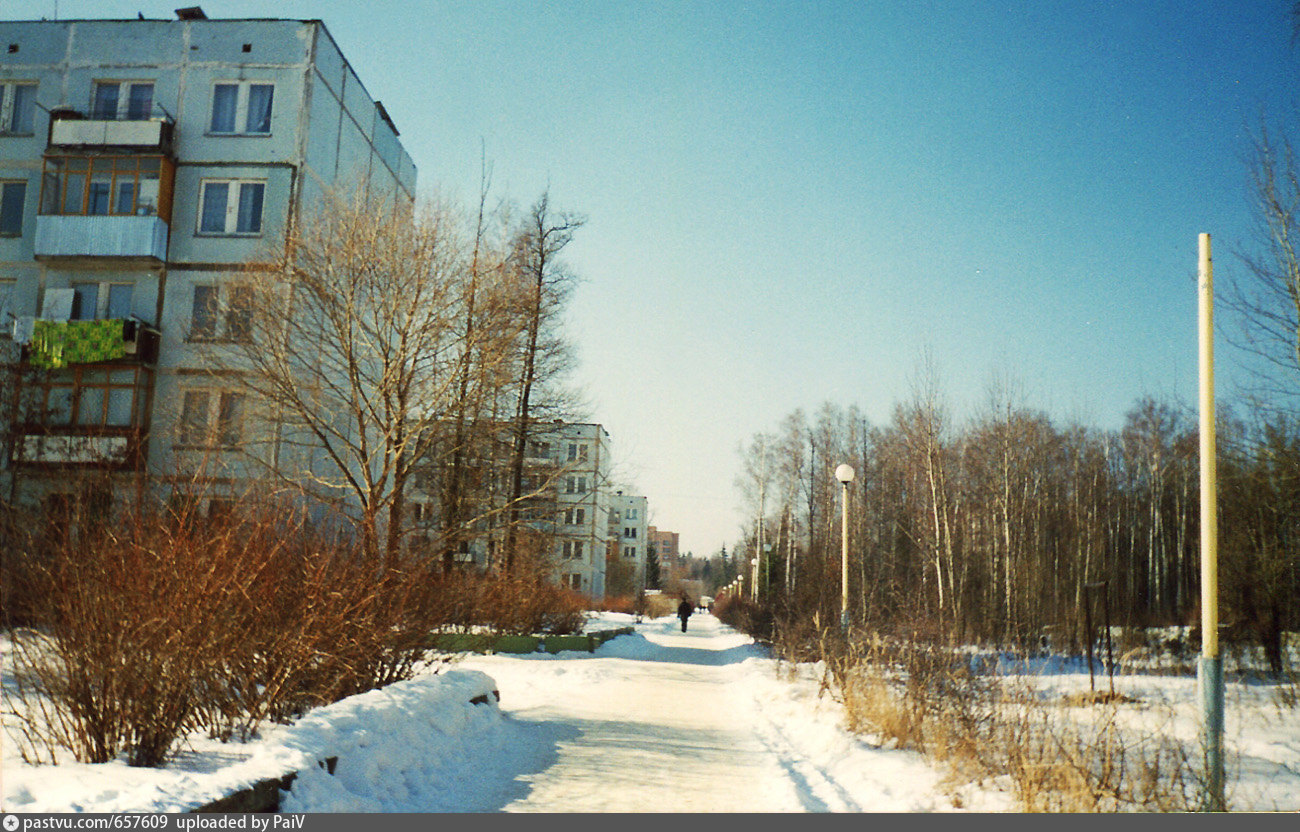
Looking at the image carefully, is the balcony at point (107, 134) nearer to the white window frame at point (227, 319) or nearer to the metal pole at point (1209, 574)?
the white window frame at point (227, 319)

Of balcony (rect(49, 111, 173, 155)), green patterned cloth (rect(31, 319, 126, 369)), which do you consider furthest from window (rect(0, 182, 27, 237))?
green patterned cloth (rect(31, 319, 126, 369))

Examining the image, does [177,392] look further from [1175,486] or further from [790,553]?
[1175,486]

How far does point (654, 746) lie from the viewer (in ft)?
29.6

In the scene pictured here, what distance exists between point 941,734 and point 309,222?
15.4 meters

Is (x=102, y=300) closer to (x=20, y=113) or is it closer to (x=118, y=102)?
(x=20, y=113)

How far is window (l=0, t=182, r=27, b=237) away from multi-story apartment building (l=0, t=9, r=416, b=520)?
0.05 m

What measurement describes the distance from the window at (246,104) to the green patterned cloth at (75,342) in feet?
22.8

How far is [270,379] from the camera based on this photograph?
16578 mm

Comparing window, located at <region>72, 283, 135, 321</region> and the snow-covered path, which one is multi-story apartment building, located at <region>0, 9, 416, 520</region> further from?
the snow-covered path

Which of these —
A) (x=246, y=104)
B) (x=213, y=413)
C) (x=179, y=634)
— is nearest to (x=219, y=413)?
(x=213, y=413)

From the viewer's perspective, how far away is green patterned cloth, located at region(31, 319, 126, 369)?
17.4 meters

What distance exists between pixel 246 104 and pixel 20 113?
5.47 meters

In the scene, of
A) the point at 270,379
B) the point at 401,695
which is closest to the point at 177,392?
the point at 270,379
